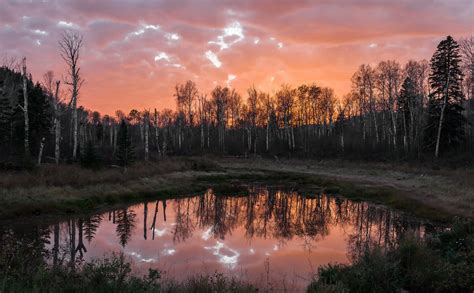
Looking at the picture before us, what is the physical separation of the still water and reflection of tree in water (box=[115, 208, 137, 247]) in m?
0.04

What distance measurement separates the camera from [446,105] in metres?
39.1

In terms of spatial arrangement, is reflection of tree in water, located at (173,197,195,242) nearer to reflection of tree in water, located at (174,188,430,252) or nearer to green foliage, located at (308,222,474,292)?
reflection of tree in water, located at (174,188,430,252)

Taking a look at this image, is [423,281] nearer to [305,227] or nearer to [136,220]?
[305,227]

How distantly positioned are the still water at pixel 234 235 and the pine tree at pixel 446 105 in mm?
20245

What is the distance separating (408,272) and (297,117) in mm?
73484

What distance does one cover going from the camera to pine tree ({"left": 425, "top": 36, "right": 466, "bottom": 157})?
38250 mm

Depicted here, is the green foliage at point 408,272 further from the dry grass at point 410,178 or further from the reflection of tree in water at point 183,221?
the dry grass at point 410,178

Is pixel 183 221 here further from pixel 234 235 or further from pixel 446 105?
pixel 446 105

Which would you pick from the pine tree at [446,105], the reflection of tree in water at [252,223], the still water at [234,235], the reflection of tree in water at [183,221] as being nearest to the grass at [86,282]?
the still water at [234,235]

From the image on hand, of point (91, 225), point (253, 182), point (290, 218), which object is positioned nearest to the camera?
point (91, 225)

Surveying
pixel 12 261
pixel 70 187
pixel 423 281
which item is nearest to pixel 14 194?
pixel 70 187

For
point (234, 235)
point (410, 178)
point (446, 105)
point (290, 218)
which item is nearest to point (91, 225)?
point (234, 235)

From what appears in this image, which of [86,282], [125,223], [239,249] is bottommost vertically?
[239,249]

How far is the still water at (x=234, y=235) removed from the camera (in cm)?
1164
